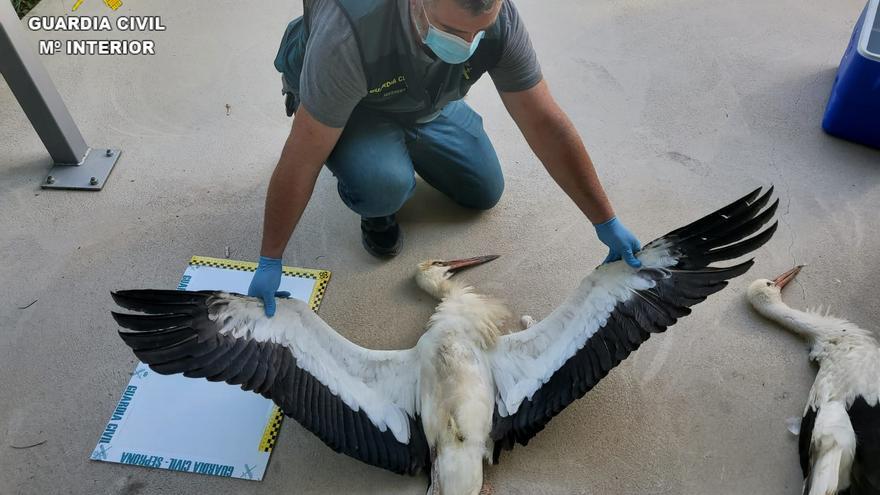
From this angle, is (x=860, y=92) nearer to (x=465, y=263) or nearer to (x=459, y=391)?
(x=465, y=263)

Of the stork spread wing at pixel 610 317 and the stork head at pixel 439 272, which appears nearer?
the stork spread wing at pixel 610 317

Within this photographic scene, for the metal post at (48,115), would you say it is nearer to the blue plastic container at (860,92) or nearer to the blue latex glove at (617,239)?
the blue latex glove at (617,239)

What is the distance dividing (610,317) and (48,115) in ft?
6.84

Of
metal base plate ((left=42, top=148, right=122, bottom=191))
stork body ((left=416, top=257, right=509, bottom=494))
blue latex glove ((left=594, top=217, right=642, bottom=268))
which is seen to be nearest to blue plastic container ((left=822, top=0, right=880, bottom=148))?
blue latex glove ((left=594, top=217, right=642, bottom=268))

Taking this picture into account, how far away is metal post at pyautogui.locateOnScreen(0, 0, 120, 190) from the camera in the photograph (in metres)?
2.23

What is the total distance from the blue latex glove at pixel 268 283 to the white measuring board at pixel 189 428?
0.40m

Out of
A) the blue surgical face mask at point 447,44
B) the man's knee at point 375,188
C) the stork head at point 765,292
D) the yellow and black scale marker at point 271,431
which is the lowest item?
the yellow and black scale marker at point 271,431

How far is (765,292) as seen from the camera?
202 centimetres

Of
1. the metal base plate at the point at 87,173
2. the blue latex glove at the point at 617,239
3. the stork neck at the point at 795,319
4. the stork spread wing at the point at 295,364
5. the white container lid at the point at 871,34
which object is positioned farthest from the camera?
the metal base plate at the point at 87,173

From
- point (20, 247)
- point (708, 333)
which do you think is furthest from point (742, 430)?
point (20, 247)

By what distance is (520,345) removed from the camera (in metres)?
1.77

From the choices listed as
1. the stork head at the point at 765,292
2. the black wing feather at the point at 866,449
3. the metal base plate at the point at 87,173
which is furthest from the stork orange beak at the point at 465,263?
the metal base plate at the point at 87,173

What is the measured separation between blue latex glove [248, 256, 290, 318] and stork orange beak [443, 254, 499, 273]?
2.11 ft

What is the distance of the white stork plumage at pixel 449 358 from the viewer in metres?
1.51
